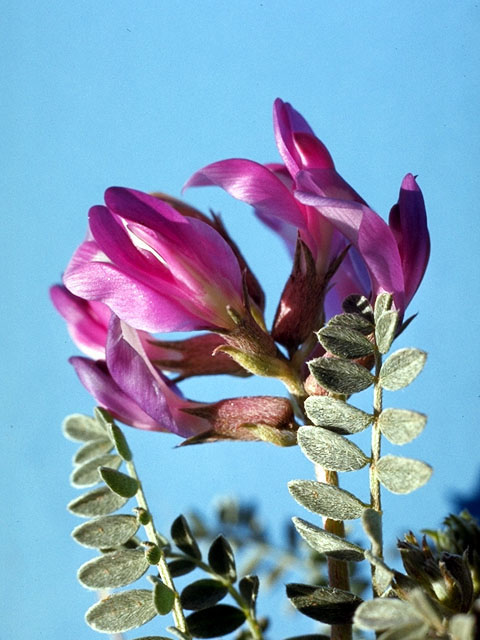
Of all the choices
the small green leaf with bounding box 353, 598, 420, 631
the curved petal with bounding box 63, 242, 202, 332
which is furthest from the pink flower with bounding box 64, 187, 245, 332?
the small green leaf with bounding box 353, 598, 420, 631

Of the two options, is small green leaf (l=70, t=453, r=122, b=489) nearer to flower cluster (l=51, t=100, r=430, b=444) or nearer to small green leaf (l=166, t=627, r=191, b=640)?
flower cluster (l=51, t=100, r=430, b=444)

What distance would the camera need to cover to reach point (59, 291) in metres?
0.58

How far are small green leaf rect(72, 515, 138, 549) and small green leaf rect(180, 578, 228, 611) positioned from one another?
0.18ft

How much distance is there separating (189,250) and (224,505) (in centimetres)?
28

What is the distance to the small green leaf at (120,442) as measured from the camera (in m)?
0.47

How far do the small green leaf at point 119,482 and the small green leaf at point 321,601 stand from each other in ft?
0.35

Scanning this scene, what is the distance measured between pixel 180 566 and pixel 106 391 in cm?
11

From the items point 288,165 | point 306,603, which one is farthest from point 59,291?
point 306,603

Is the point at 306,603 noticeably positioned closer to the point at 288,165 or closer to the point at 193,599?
the point at 193,599

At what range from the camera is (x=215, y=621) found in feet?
1.61

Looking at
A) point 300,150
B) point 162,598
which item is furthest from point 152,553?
point 300,150

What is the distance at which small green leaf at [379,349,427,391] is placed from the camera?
1.15 ft

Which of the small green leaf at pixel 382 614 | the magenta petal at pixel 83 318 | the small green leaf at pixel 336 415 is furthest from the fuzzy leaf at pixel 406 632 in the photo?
the magenta petal at pixel 83 318

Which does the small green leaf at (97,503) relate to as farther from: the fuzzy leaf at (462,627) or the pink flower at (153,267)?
the fuzzy leaf at (462,627)
